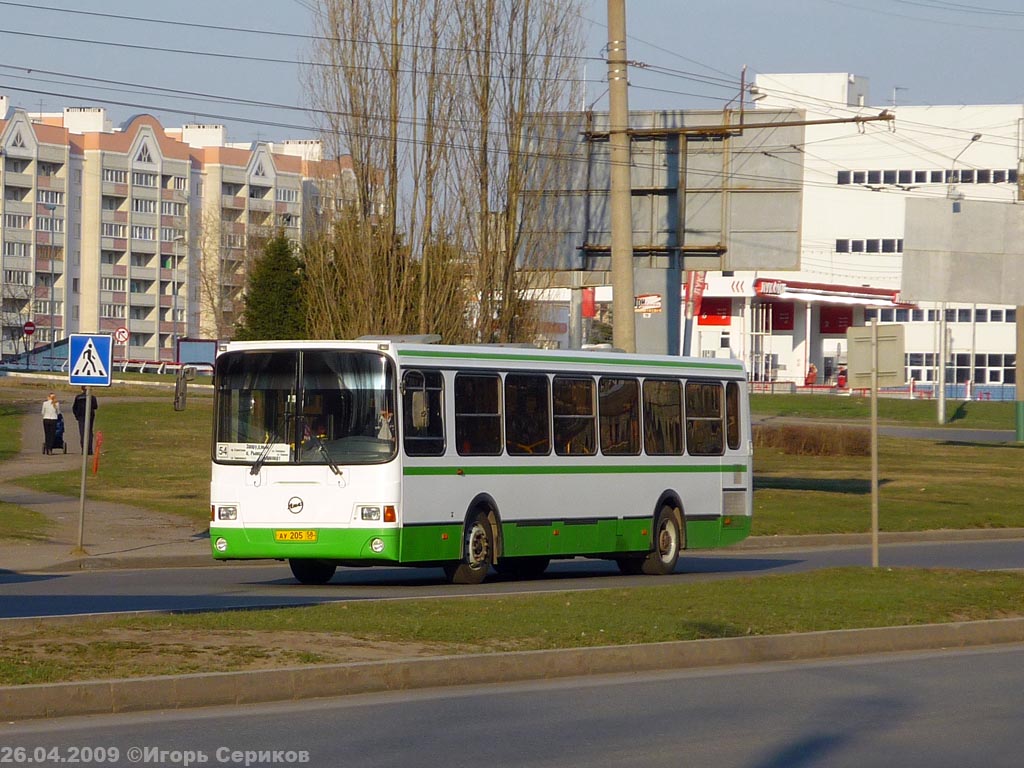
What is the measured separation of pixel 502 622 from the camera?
12.5m

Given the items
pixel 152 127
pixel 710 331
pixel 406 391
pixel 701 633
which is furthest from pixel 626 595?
pixel 152 127

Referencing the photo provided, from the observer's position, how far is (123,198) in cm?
14775

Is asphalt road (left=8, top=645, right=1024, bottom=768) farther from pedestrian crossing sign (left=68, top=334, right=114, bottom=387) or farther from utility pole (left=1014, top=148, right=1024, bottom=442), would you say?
utility pole (left=1014, top=148, right=1024, bottom=442)

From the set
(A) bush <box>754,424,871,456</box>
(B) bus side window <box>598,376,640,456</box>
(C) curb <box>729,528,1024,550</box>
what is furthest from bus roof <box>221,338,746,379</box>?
(A) bush <box>754,424,871,456</box>

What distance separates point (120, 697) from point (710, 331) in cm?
9800

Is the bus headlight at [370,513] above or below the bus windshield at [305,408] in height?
below

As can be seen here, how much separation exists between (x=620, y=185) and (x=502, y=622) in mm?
14177

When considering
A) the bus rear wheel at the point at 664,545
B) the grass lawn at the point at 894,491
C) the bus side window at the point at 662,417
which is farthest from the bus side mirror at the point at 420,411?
the grass lawn at the point at 894,491

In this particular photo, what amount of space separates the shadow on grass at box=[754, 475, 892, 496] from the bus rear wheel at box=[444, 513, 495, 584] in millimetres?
16909

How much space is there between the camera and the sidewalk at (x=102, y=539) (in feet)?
67.8

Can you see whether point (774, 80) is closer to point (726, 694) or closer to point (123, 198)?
point (123, 198)

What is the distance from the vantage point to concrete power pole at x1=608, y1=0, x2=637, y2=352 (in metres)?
25.2

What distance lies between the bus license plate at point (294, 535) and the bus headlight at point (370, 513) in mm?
621

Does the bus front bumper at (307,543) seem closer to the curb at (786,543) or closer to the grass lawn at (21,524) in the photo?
the curb at (786,543)
